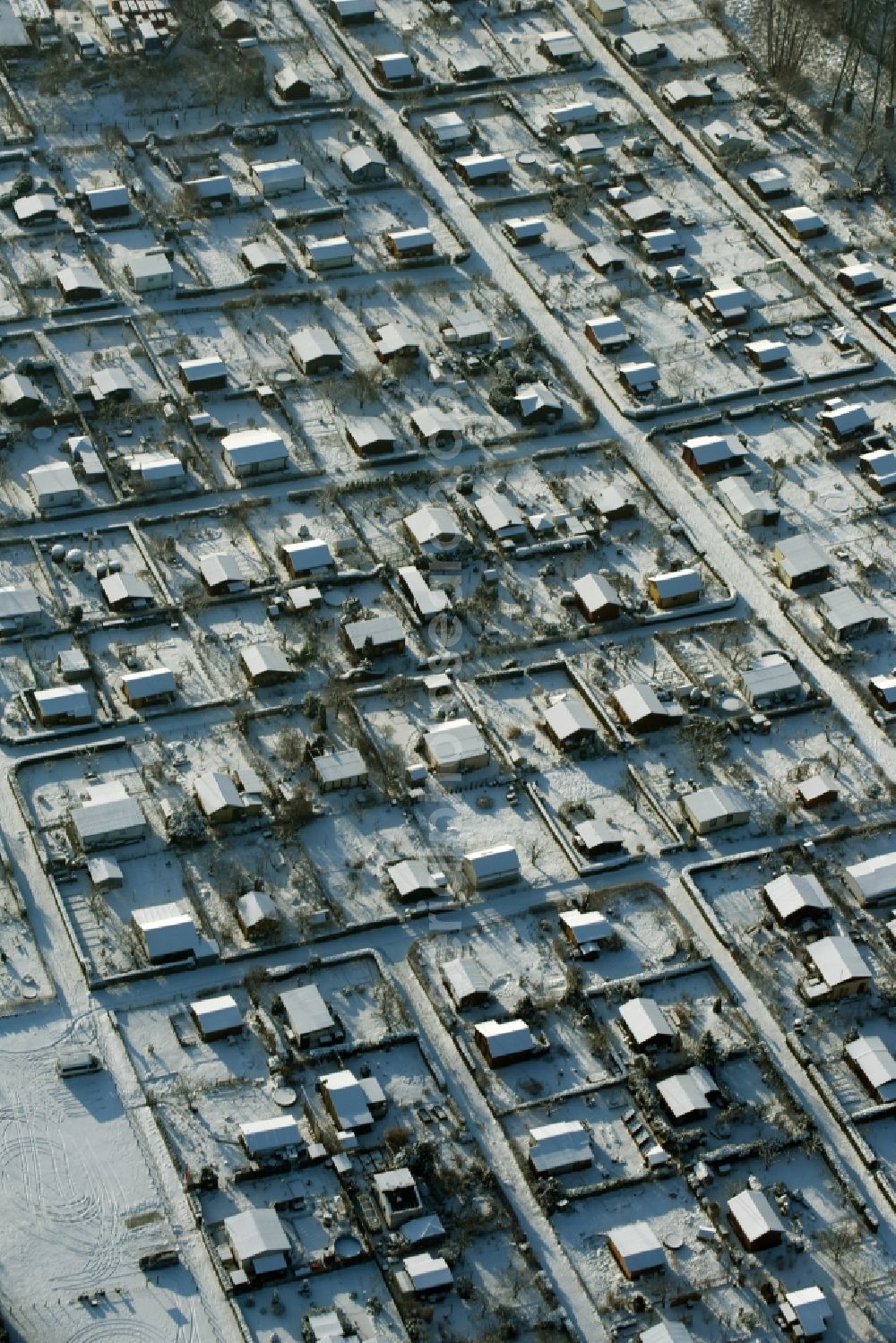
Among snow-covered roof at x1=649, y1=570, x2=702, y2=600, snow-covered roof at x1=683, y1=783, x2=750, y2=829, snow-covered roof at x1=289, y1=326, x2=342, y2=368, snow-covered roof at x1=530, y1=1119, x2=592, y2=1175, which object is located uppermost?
snow-covered roof at x1=289, y1=326, x2=342, y2=368

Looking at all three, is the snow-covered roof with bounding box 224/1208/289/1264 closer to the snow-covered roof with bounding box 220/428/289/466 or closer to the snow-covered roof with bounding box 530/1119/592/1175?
the snow-covered roof with bounding box 530/1119/592/1175

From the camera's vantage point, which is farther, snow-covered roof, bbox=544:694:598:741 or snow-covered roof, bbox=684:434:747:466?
snow-covered roof, bbox=684:434:747:466

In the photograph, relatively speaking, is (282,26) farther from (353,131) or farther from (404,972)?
(404,972)

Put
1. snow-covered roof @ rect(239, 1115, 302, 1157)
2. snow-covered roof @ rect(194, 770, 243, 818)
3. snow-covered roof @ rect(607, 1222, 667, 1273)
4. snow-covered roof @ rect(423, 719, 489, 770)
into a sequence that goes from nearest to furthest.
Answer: snow-covered roof @ rect(607, 1222, 667, 1273), snow-covered roof @ rect(239, 1115, 302, 1157), snow-covered roof @ rect(194, 770, 243, 818), snow-covered roof @ rect(423, 719, 489, 770)

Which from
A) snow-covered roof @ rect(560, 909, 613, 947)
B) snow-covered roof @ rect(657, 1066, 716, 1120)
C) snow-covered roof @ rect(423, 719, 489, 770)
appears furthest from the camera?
snow-covered roof @ rect(423, 719, 489, 770)

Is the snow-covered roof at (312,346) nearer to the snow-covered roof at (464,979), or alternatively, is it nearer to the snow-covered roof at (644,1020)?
the snow-covered roof at (464,979)

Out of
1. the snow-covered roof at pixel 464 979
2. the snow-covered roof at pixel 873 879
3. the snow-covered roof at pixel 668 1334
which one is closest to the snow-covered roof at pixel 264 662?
the snow-covered roof at pixel 464 979

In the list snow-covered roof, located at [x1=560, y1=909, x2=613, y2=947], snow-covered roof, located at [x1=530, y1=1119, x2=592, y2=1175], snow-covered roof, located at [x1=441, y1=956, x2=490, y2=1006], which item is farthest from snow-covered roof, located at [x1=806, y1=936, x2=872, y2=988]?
snow-covered roof, located at [x1=441, y1=956, x2=490, y2=1006]

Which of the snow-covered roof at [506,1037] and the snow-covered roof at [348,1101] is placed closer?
the snow-covered roof at [348,1101]

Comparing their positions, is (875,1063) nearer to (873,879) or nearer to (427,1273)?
(873,879)

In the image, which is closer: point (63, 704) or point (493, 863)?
point (493, 863)

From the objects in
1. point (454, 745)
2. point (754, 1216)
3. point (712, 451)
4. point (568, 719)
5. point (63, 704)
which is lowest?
point (754, 1216)

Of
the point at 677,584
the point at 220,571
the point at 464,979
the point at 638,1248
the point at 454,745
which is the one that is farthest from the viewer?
the point at 677,584

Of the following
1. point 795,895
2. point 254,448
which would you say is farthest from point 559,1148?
point 254,448
